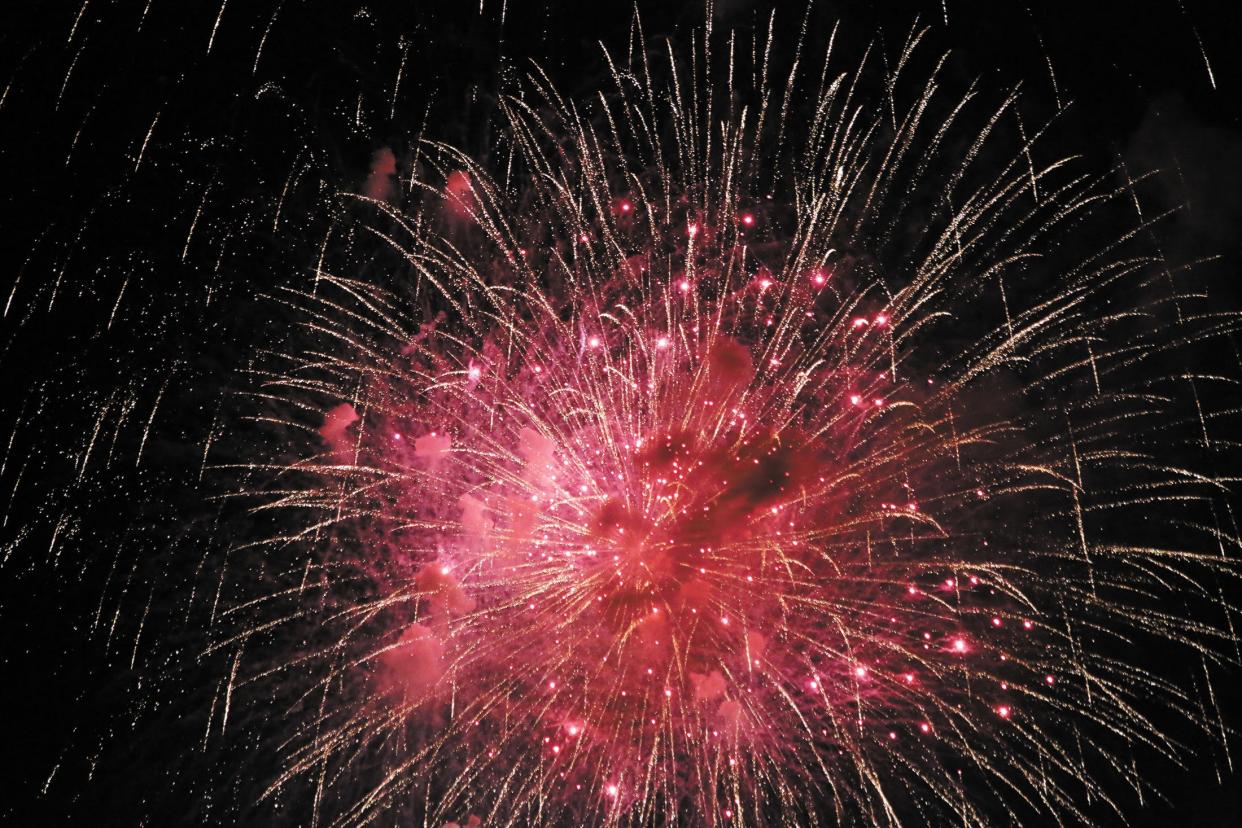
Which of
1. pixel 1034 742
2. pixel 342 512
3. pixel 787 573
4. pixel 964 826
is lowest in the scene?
pixel 964 826

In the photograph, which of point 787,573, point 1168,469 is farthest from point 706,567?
point 1168,469

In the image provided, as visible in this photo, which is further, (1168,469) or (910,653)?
(910,653)

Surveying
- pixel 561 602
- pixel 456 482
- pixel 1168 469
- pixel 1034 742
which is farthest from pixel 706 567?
pixel 1168 469

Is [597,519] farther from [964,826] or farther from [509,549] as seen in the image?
[964,826]

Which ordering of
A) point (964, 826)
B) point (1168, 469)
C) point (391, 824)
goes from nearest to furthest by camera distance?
point (1168, 469)
point (964, 826)
point (391, 824)

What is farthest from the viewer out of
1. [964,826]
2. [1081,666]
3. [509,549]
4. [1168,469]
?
[964,826]

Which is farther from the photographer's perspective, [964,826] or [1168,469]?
[964,826]

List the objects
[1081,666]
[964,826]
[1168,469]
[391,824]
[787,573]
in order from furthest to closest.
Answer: [391,824] → [964,826] → [787,573] → [1081,666] → [1168,469]

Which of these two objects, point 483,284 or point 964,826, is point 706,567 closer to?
point 483,284

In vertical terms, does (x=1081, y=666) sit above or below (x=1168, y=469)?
below
